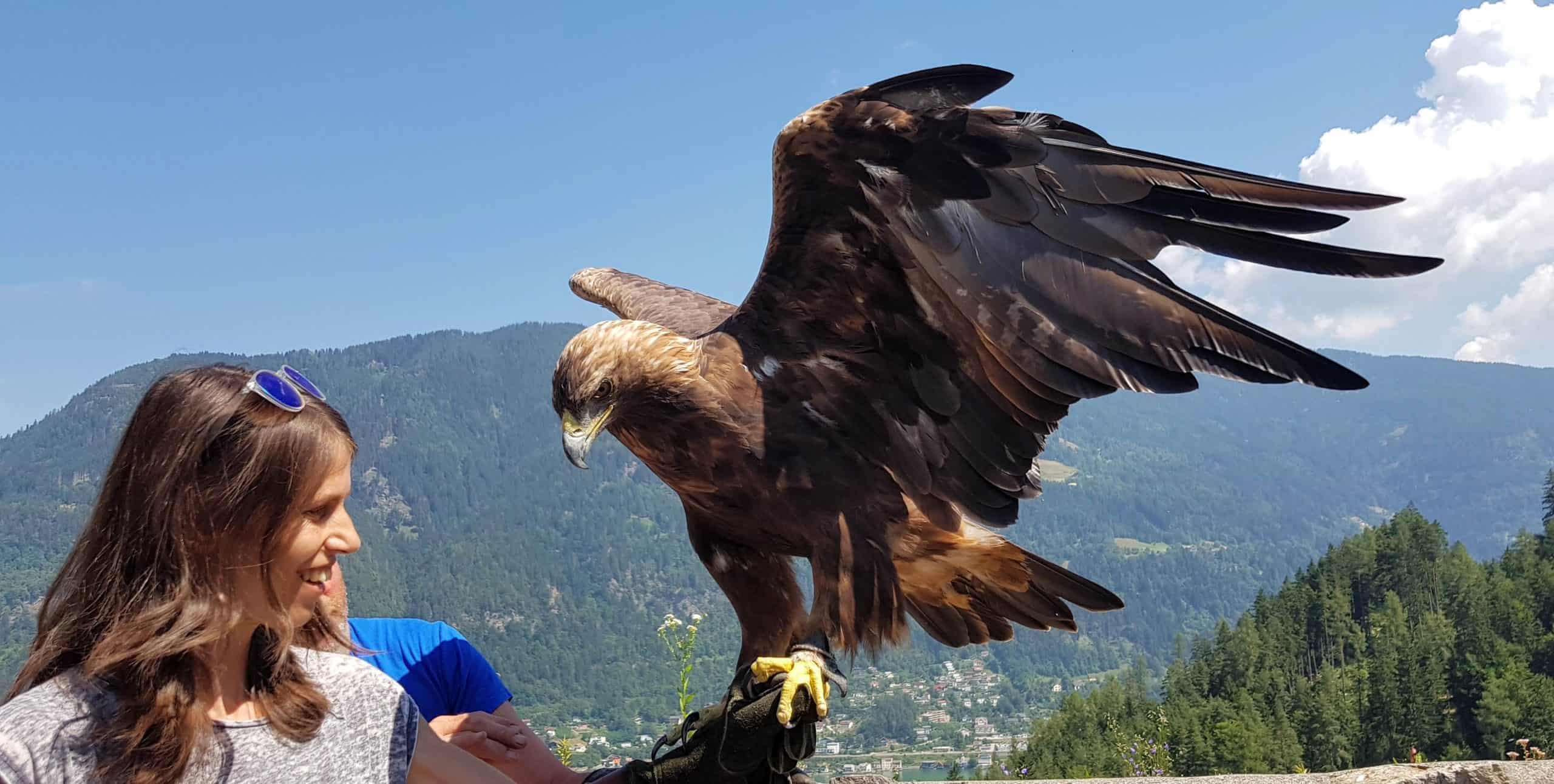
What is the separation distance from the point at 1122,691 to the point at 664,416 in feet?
169

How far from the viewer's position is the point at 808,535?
2744 millimetres

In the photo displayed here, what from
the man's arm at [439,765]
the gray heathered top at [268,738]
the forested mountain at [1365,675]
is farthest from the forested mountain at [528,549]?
the gray heathered top at [268,738]

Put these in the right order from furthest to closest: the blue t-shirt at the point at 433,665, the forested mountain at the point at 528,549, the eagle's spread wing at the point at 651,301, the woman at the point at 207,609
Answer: the forested mountain at the point at 528,549 < the eagle's spread wing at the point at 651,301 < the blue t-shirt at the point at 433,665 < the woman at the point at 207,609

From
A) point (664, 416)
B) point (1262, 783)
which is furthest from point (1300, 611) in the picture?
point (664, 416)

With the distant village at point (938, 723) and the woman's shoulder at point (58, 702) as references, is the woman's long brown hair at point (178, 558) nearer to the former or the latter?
the woman's shoulder at point (58, 702)

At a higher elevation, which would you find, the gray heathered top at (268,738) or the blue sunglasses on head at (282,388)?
the blue sunglasses on head at (282,388)

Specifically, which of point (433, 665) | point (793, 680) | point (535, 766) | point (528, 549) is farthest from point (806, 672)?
point (528, 549)

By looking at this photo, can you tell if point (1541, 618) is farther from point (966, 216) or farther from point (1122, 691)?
point (966, 216)

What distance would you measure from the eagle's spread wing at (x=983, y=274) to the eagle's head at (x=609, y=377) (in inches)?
9.4

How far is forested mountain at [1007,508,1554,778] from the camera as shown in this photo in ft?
123

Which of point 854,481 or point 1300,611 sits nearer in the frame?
point 854,481

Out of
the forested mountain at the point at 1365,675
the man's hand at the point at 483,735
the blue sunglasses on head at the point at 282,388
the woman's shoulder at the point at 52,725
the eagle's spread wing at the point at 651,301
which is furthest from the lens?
the forested mountain at the point at 1365,675

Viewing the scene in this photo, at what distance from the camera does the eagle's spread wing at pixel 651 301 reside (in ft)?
12.0

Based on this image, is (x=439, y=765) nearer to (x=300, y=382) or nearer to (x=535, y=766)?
(x=300, y=382)
